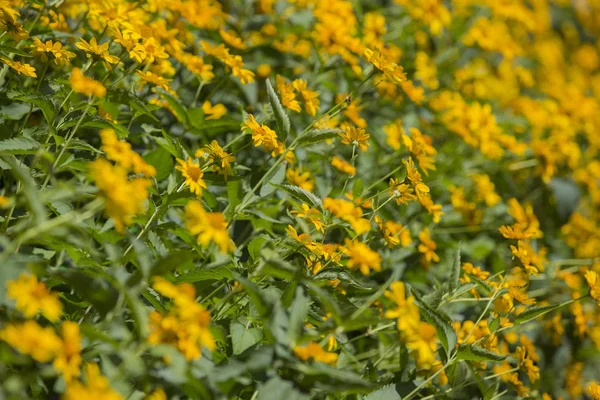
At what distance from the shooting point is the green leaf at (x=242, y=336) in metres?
1.14

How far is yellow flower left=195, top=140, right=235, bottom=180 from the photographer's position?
1290 millimetres

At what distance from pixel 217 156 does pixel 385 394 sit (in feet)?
2.15

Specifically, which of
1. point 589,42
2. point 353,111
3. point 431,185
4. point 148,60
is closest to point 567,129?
point 431,185

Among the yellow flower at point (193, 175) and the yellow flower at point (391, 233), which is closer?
the yellow flower at point (193, 175)

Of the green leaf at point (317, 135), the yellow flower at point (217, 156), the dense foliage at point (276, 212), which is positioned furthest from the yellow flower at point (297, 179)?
the yellow flower at point (217, 156)

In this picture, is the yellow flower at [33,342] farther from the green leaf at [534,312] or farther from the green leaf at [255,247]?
the green leaf at [534,312]

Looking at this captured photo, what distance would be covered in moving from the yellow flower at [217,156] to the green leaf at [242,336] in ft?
1.17

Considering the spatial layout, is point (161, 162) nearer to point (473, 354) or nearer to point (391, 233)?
point (391, 233)

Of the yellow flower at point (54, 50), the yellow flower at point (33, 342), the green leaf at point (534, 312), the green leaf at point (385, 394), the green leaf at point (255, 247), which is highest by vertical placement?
the yellow flower at point (54, 50)

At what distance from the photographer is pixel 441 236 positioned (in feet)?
7.10

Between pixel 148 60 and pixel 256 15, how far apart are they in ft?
4.19

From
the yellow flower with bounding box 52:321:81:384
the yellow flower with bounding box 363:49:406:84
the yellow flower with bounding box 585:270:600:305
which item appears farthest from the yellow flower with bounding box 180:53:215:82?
the yellow flower with bounding box 585:270:600:305

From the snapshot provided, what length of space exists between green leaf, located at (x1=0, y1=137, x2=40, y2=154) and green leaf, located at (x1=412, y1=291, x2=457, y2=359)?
924 millimetres

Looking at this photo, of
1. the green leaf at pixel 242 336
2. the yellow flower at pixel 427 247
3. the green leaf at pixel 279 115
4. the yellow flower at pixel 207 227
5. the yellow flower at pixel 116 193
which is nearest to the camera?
the yellow flower at pixel 116 193
